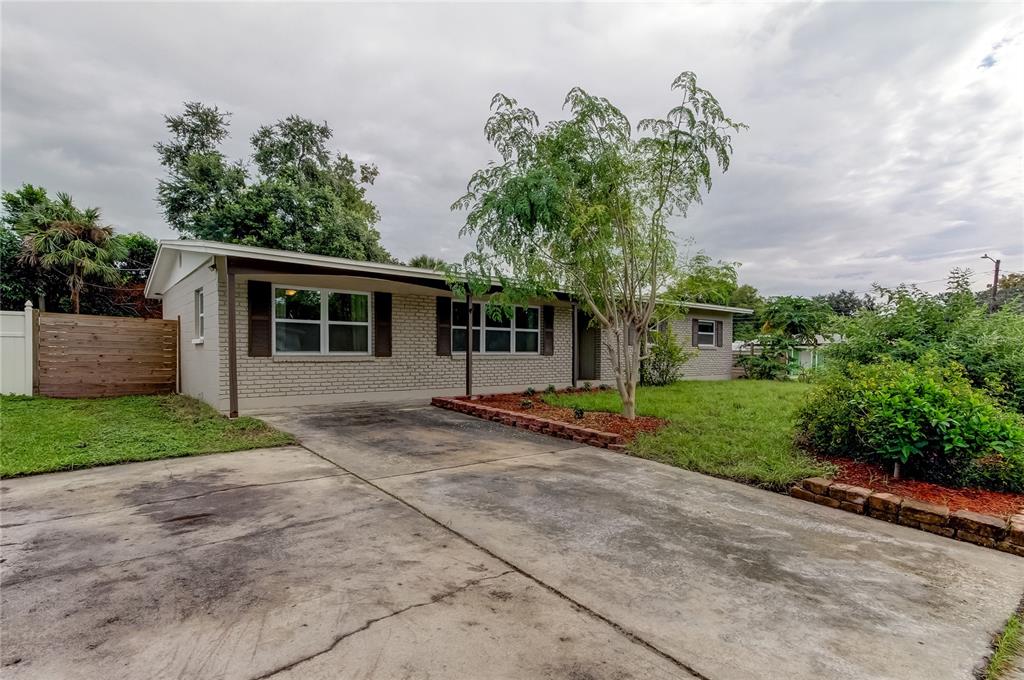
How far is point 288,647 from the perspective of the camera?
187 centimetres

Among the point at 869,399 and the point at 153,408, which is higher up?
the point at 869,399

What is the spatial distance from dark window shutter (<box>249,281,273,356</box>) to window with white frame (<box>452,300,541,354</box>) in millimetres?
3905

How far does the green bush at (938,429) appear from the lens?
3.86 metres

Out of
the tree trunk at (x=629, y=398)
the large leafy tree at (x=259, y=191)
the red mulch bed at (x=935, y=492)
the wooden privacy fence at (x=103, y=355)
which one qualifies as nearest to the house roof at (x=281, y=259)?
the wooden privacy fence at (x=103, y=355)

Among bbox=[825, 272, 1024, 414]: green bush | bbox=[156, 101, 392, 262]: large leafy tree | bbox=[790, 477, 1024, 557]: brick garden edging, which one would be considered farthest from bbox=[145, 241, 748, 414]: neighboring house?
bbox=[790, 477, 1024, 557]: brick garden edging

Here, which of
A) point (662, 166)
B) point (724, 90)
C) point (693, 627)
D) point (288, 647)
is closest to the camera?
point (288, 647)

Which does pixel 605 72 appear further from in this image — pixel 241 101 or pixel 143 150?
pixel 143 150

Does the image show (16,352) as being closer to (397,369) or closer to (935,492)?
(397,369)

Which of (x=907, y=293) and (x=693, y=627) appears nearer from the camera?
(x=693, y=627)

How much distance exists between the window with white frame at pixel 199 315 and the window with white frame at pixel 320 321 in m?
1.54

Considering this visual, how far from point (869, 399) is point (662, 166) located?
379 cm

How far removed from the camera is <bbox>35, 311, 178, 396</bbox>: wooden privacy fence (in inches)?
362

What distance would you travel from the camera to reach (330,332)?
30.5ft

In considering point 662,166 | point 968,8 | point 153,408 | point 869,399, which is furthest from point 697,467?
point 153,408
